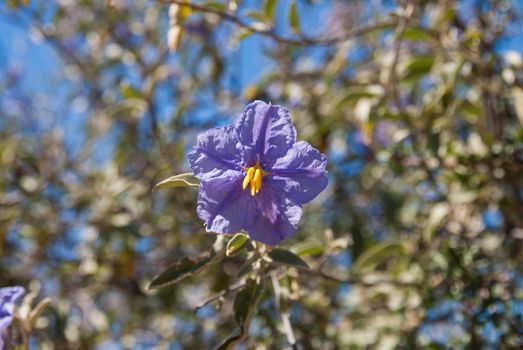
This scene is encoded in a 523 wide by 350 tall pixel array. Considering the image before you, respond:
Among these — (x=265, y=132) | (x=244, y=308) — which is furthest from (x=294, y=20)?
(x=244, y=308)

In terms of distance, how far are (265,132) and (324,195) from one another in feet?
Answer: 6.67

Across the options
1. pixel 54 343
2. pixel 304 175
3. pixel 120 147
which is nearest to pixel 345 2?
pixel 120 147

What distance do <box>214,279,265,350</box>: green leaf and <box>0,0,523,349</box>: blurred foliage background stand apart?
8 centimetres

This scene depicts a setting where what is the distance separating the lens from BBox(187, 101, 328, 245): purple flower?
127cm

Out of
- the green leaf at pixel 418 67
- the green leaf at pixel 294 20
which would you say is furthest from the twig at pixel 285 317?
the green leaf at pixel 418 67

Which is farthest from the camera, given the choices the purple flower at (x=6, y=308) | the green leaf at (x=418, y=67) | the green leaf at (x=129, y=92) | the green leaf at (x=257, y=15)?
the green leaf at (x=129, y=92)

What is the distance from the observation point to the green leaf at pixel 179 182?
1258mm

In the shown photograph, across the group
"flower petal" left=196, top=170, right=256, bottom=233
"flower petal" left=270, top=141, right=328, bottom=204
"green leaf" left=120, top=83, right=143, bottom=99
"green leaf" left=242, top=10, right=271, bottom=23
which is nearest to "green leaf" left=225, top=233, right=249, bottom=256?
"flower petal" left=196, top=170, right=256, bottom=233

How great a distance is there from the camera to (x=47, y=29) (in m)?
3.41

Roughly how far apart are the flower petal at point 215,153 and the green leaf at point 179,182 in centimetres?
2

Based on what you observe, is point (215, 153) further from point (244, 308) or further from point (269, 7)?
point (269, 7)

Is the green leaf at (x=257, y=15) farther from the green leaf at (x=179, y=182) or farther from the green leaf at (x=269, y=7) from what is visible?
the green leaf at (x=179, y=182)

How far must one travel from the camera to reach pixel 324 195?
334 centimetres

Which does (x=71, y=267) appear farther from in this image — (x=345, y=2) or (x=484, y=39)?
(x=345, y=2)
